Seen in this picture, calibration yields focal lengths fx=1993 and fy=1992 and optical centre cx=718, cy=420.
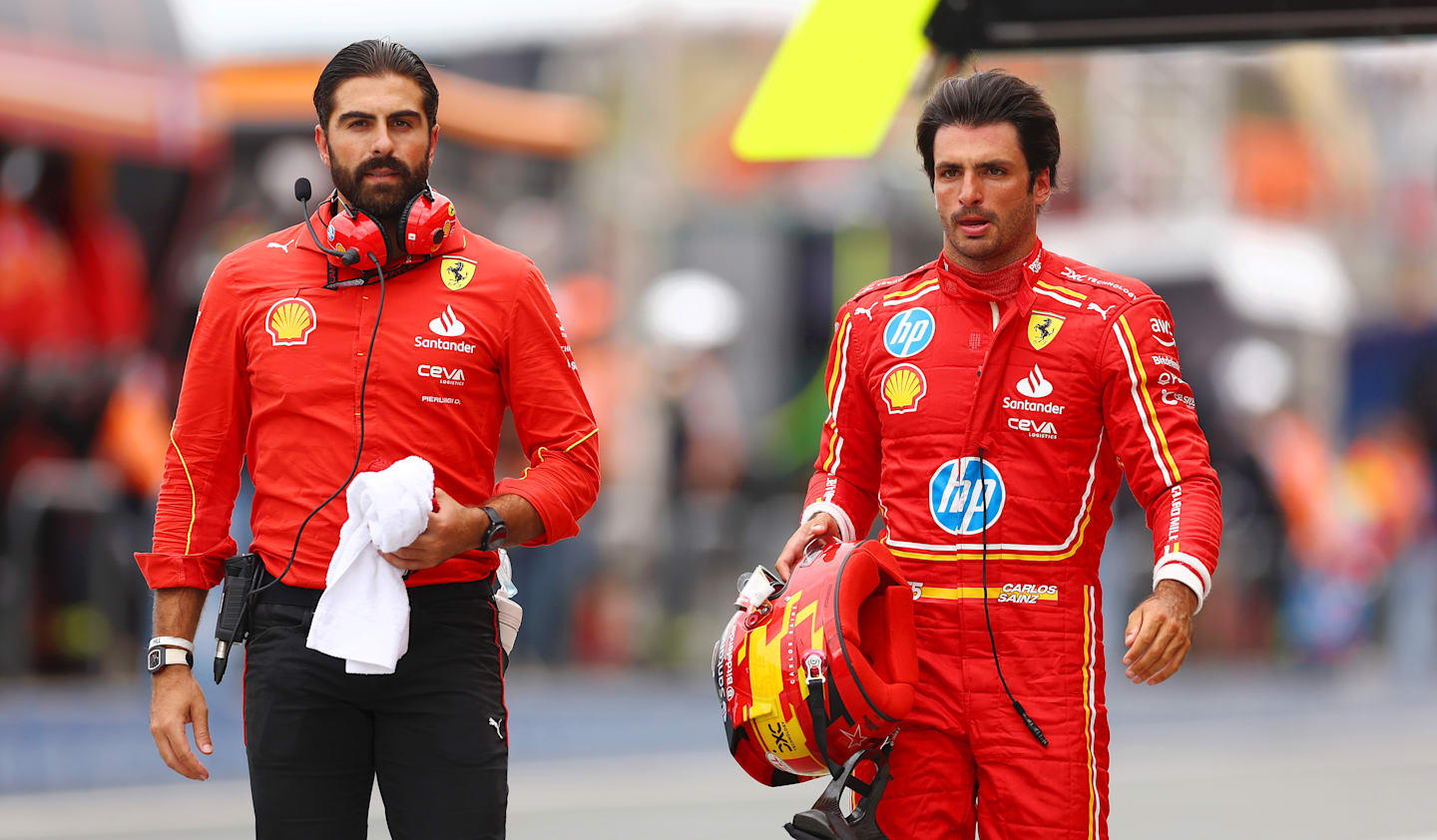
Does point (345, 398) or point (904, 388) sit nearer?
point (345, 398)

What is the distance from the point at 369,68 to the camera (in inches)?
152

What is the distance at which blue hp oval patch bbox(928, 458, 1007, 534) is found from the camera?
13.2 feet

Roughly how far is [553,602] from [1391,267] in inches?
522

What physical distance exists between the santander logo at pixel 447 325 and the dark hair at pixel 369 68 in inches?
15.3

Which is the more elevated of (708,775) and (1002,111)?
(1002,111)

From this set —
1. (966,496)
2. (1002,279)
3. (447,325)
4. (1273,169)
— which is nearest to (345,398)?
(447,325)

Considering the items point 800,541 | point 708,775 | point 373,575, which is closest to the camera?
point 373,575

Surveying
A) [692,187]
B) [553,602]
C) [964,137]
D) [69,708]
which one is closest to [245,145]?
[553,602]

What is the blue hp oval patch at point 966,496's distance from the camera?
13.2ft

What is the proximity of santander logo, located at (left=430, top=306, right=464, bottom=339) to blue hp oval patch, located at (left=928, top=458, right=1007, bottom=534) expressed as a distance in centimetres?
101

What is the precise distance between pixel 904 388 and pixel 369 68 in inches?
49.5

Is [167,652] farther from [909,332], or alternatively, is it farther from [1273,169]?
[1273,169]

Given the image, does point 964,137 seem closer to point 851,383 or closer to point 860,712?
point 851,383

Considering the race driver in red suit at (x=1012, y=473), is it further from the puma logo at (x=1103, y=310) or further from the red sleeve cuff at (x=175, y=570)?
the red sleeve cuff at (x=175, y=570)
